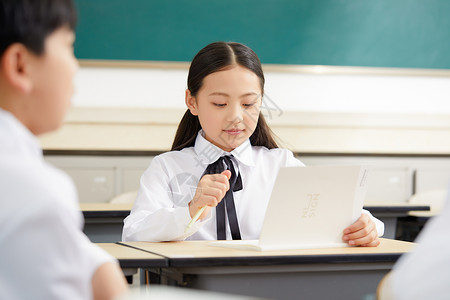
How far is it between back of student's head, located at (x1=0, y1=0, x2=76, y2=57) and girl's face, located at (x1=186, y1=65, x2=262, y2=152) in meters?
1.29

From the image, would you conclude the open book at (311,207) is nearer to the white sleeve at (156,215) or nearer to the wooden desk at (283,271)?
the wooden desk at (283,271)

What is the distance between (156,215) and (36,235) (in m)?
1.17

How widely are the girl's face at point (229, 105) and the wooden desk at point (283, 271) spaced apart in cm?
59

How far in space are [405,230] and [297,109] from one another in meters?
1.38

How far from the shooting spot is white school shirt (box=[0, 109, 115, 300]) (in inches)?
22.3

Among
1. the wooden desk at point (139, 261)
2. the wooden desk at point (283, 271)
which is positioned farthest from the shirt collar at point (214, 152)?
the wooden desk at point (139, 261)

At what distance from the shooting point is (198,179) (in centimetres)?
212

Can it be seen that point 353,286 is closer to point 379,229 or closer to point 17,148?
point 379,229

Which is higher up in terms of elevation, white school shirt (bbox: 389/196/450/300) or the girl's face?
the girl's face

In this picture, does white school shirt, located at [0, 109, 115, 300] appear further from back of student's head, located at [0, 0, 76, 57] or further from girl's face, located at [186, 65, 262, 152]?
girl's face, located at [186, 65, 262, 152]

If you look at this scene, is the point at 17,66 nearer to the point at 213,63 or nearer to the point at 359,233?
the point at 359,233

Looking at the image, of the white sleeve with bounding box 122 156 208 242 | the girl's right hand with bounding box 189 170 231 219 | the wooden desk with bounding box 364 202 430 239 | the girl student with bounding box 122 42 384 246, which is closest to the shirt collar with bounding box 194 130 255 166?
the girl student with bounding box 122 42 384 246

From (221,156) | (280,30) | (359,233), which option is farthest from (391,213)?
(280,30)

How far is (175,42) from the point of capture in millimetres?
3918
